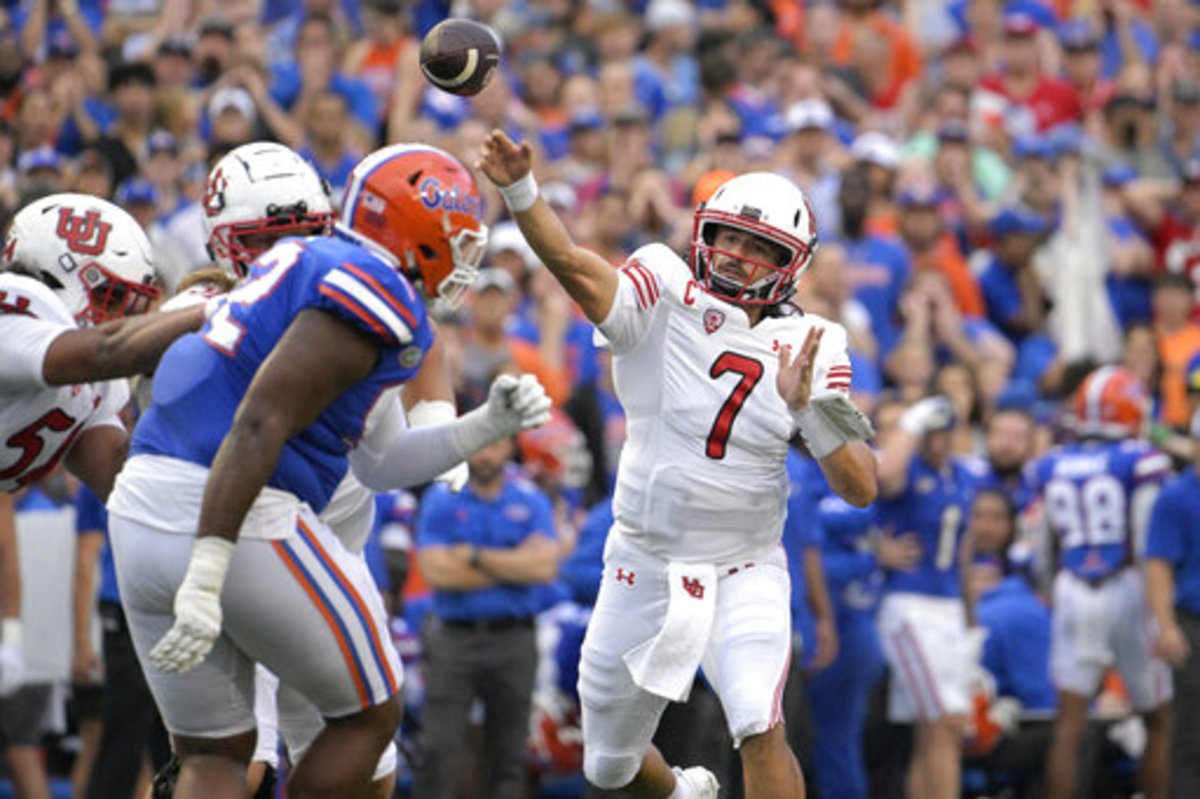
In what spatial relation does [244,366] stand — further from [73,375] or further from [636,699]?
[636,699]

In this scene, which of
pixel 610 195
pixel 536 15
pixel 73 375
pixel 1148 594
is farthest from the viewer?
pixel 536 15

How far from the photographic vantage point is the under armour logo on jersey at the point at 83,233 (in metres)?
6.72

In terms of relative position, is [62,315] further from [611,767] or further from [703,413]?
[611,767]

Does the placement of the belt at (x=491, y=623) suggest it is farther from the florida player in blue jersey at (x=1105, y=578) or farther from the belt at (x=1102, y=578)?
the belt at (x=1102, y=578)

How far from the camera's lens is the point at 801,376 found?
6336 millimetres

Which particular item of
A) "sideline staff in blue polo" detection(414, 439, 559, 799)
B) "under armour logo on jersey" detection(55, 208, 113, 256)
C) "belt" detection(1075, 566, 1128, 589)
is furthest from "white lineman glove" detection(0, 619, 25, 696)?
"belt" detection(1075, 566, 1128, 589)

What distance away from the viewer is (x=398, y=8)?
13.8m

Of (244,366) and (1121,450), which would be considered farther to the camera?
(1121,450)

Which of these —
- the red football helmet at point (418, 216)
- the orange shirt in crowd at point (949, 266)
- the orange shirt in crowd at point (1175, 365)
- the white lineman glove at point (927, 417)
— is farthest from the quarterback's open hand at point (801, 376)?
the orange shirt in crowd at point (949, 266)

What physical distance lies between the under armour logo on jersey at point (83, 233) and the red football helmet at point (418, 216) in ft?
3.81

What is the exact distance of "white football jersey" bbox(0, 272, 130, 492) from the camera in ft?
20.7

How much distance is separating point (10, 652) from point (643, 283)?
3448 millimetres

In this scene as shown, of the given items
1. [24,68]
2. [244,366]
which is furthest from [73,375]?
[24,68]

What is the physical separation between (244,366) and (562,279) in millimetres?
1160
